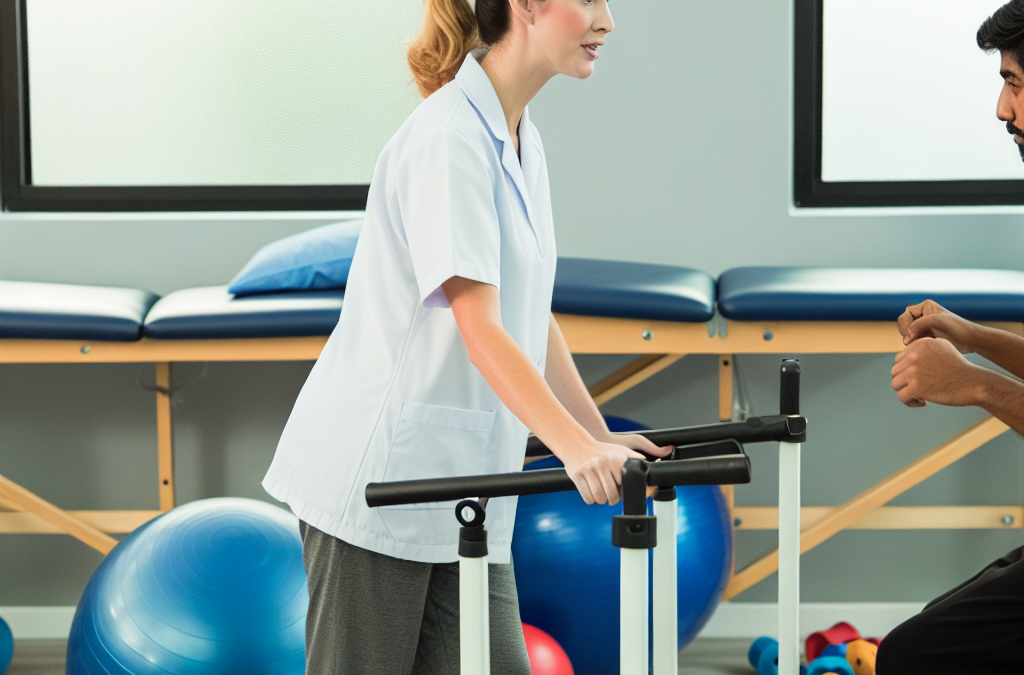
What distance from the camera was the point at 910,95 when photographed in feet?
9.37

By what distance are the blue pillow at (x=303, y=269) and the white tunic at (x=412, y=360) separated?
1.24 metres

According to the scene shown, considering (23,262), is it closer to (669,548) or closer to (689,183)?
(689,183)

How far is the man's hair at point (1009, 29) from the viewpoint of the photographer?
4.45 feet

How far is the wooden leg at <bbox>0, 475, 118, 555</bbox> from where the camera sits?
2.48 metres

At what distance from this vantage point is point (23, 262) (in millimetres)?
2889

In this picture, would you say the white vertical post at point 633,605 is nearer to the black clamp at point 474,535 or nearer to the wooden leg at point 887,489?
the black clamp at point 474,535

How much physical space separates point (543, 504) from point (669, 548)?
90 centimetres

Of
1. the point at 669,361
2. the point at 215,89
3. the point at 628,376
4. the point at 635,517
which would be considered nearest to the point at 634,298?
the point at 669,361

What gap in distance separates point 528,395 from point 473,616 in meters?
0.25

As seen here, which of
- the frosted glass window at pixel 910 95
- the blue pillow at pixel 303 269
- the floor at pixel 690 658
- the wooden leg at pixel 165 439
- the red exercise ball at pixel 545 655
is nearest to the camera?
the red exercise ball at pixel 545 655

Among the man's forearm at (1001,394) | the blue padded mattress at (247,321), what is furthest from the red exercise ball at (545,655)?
the man's forearm at (1001,394)

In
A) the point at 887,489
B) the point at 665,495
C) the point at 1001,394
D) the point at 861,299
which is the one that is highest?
the point at 861,299

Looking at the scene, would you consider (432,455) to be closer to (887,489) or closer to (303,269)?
(303,269)

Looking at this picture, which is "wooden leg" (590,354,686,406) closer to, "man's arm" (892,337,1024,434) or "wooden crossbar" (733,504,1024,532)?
"wooden crossbar" (733,504,1024,532)
